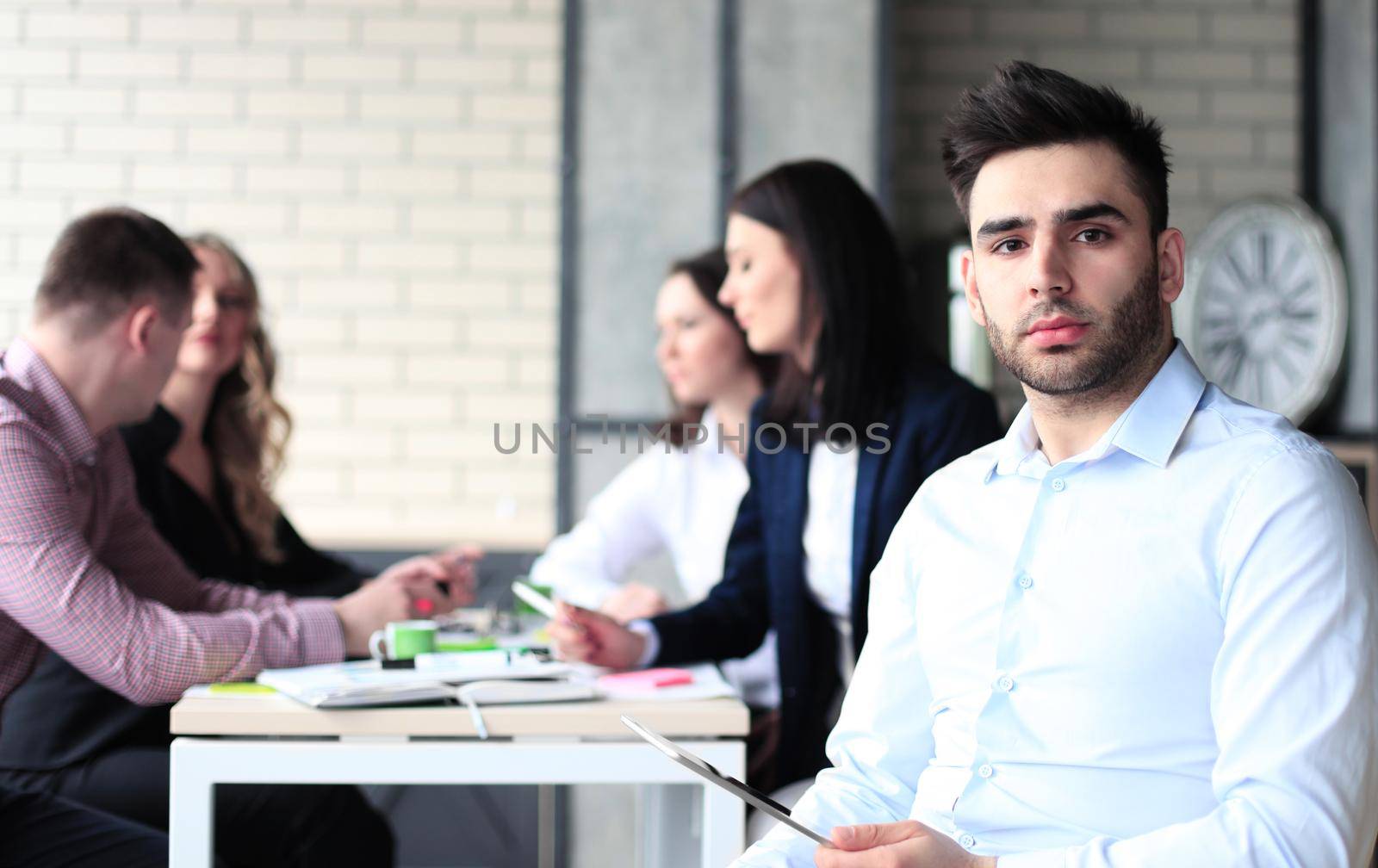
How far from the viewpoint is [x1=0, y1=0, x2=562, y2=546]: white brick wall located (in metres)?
4.29

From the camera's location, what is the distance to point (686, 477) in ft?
11.0

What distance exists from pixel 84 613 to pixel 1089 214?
4.96ft

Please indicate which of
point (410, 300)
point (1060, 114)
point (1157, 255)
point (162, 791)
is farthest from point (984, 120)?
point (410, 300)

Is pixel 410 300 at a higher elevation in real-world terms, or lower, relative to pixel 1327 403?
higher

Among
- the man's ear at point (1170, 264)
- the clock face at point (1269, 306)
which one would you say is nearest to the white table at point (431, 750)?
the man's ear at point (1170, 264)

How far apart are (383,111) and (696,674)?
280 centimetres

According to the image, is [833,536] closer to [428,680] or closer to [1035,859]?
[428,680]

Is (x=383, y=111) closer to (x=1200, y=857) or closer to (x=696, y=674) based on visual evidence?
(x=696, y=674)

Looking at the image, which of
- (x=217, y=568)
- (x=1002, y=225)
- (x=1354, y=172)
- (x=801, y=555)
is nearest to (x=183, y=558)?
(x=217, y=568)

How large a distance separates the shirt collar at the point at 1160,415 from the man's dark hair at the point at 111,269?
1607 millimetres

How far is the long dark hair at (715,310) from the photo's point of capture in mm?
3311

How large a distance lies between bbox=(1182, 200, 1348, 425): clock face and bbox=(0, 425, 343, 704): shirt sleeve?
340cm

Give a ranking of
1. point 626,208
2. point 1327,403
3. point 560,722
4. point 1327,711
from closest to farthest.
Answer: point 1327,711 < point 560,722 < point 626,208 < point 1327,403

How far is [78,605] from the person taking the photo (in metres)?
1.91
